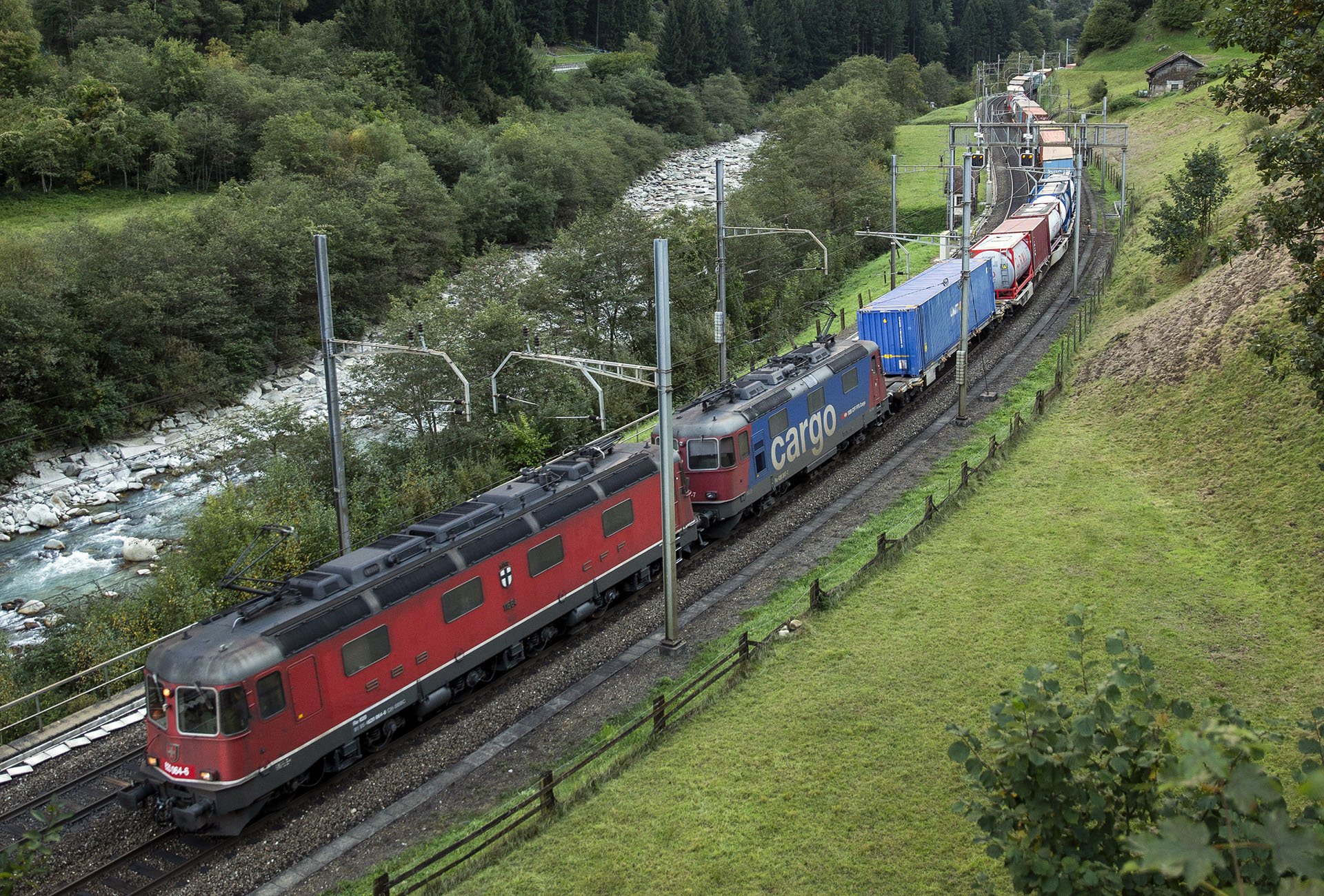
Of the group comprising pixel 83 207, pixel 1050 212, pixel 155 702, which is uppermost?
pixel 83 207

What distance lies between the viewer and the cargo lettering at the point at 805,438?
26016 mm

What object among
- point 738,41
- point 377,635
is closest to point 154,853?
point 377,635

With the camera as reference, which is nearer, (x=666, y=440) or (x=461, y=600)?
(x=461, y=600)

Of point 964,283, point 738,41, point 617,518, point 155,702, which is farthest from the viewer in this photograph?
point 738,41

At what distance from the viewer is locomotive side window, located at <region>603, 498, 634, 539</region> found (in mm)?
21109

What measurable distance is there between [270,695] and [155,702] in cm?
179

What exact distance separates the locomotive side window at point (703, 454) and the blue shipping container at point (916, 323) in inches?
431

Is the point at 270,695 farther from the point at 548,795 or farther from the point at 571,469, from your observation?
the point at 571,469

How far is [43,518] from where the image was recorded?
36031 mm

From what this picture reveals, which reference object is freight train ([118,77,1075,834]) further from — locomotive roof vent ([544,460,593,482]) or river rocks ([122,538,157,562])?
river rocks ([122,538,157,562])

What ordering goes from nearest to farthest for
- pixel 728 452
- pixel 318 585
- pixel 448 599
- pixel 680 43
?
1. pixel 318 585
2. pixel 448 599
3. pixel 728 452
4. pixel 680 43

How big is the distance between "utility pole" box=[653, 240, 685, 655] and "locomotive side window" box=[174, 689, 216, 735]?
7994 millimetres

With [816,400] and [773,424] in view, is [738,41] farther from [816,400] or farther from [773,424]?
[773,424]

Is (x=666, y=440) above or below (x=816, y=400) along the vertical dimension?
above
